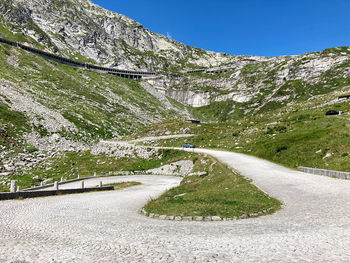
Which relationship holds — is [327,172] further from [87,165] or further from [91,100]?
[91,100]

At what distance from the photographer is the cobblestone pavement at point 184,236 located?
826 cm

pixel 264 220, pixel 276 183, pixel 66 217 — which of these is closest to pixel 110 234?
pixel 66 217

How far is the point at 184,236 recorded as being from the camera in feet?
35.3

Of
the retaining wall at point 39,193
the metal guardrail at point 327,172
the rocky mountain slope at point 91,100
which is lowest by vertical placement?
the retaining wall at point 39,193

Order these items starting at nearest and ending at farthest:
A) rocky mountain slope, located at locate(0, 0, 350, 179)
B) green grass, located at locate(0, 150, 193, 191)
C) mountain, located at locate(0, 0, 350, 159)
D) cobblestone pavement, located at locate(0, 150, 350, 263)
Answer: cobblestone pavement, located at locate(0, 150, 350, 263) → green grass, located at locate(0, 150, 193, 191) → rocky mountain slope, located at locate(0, 0, 350, 179) → mountain, located at locate(0, 0, 350, 159)

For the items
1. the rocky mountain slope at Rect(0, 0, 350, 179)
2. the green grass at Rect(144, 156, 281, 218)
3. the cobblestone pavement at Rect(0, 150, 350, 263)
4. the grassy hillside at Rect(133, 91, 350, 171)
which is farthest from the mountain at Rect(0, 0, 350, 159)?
the green grass at Rect(144, 156, 281, 218)

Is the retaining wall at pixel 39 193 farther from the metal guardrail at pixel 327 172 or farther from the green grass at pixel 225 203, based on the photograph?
the metal guardrail at pixel 327 172

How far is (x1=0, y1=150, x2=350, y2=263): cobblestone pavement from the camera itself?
8.26 m

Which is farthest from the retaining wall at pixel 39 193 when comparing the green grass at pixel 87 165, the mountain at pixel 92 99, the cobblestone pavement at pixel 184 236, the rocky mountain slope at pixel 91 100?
the mountain at pixel 92 99

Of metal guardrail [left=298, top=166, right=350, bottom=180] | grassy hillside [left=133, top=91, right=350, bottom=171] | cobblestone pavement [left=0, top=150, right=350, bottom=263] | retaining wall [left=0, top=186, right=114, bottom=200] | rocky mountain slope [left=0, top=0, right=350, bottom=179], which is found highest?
rocky mountain slope [left=0, top=0, right=350, bottom=179]

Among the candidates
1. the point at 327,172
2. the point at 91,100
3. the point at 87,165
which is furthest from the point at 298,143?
the point at 91,100

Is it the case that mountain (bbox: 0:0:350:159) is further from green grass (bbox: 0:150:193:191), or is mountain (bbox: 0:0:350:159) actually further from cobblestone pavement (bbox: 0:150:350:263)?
cobblestone pavement (bbox: 0:150:350:263)

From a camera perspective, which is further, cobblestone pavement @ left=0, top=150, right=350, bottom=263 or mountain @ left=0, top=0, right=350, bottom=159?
mountain @ left=0, top=0, right=350, bottom=159

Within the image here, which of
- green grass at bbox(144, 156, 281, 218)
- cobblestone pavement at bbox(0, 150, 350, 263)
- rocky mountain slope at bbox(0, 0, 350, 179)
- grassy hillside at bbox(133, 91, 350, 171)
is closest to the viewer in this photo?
cobblestone pavement at bbox(0, 150, 350, 263)
